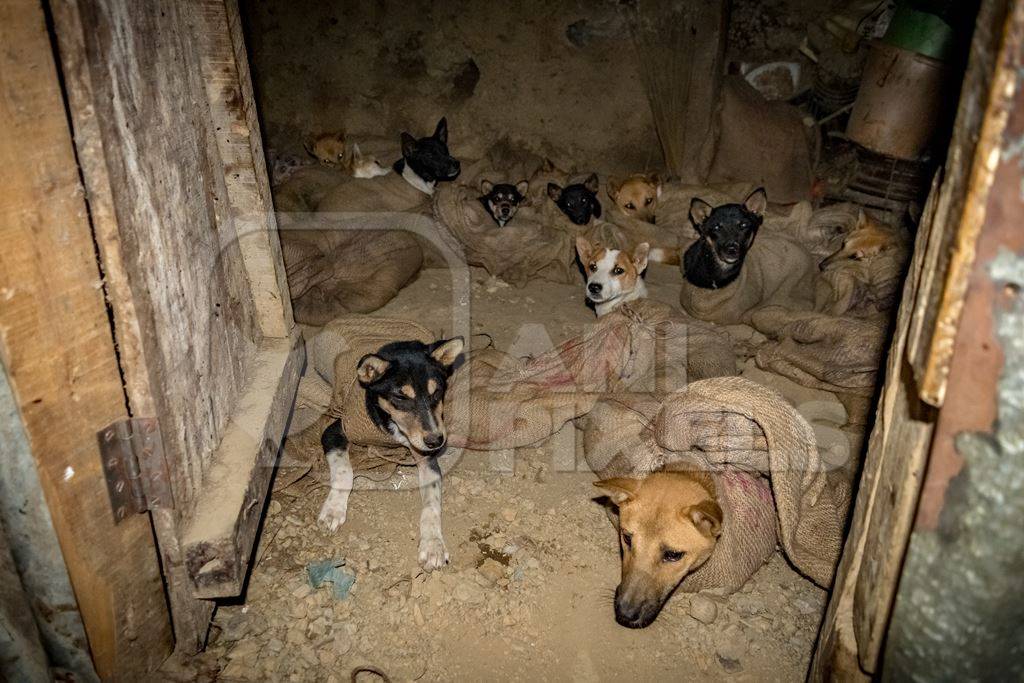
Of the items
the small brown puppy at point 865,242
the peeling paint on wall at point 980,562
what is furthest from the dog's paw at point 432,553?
the small brown puppy at point 865,242

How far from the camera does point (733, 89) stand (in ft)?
26.9

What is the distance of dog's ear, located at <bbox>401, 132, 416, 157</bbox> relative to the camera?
824 cm

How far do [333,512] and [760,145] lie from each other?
21.1ft

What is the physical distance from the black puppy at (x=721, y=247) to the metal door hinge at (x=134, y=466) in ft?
16.5

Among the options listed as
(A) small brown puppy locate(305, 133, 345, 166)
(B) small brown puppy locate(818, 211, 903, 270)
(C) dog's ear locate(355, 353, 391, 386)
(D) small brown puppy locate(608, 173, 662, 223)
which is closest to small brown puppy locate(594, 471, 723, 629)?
(C) dog's ear locate(355, 353, 391, 386)

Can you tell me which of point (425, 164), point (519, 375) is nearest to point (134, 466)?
point (519, 375)

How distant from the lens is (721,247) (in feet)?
20.6

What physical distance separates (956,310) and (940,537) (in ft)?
1.43

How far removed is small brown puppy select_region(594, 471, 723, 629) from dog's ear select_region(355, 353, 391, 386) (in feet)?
4.87

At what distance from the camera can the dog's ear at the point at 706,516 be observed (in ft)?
11.1

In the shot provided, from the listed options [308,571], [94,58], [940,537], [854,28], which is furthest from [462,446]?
[854,28]

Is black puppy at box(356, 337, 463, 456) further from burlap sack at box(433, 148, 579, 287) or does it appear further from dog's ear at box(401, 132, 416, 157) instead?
dog's ear at box(401, 132, 416, 157)

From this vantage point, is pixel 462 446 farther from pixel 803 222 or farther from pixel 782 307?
pixel 803 222

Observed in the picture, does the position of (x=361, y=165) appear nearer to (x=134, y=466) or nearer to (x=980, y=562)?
(x=134, y=466)
